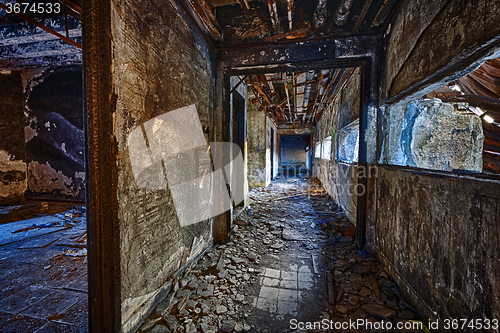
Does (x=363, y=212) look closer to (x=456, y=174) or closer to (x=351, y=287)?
(x=351, y=287)

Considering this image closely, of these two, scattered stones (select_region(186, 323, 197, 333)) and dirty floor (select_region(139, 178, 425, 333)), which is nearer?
scattered stones (select_region(186, 323, 197, 333))

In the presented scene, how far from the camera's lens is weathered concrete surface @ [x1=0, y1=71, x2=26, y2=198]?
16.6ft

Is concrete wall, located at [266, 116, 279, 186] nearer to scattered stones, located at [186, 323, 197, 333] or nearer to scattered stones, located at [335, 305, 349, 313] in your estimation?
scattered stones, located at [335, 305, 349, 313]

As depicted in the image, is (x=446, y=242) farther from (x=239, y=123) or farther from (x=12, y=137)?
(x=12, y=137)

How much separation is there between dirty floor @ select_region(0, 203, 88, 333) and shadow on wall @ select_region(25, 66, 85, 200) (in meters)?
1.30

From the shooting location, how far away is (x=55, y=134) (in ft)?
17.3

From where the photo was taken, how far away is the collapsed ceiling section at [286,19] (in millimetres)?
2406

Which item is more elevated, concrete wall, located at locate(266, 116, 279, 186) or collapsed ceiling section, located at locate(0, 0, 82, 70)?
collapsed ceiling section, located at locate(0, 0, 82, 70)

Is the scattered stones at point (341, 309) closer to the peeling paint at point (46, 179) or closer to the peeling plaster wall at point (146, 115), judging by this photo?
the peeling plaster wall at point (146, 115)

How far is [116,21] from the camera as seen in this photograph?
1.38 m

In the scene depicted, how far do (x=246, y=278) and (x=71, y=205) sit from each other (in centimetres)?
565

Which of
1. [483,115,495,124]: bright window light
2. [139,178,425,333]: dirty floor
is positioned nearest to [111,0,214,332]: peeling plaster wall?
[139,178,425,333]: dirty floor

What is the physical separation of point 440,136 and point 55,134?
8245mm

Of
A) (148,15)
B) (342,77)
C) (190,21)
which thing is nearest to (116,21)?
(148,15)
